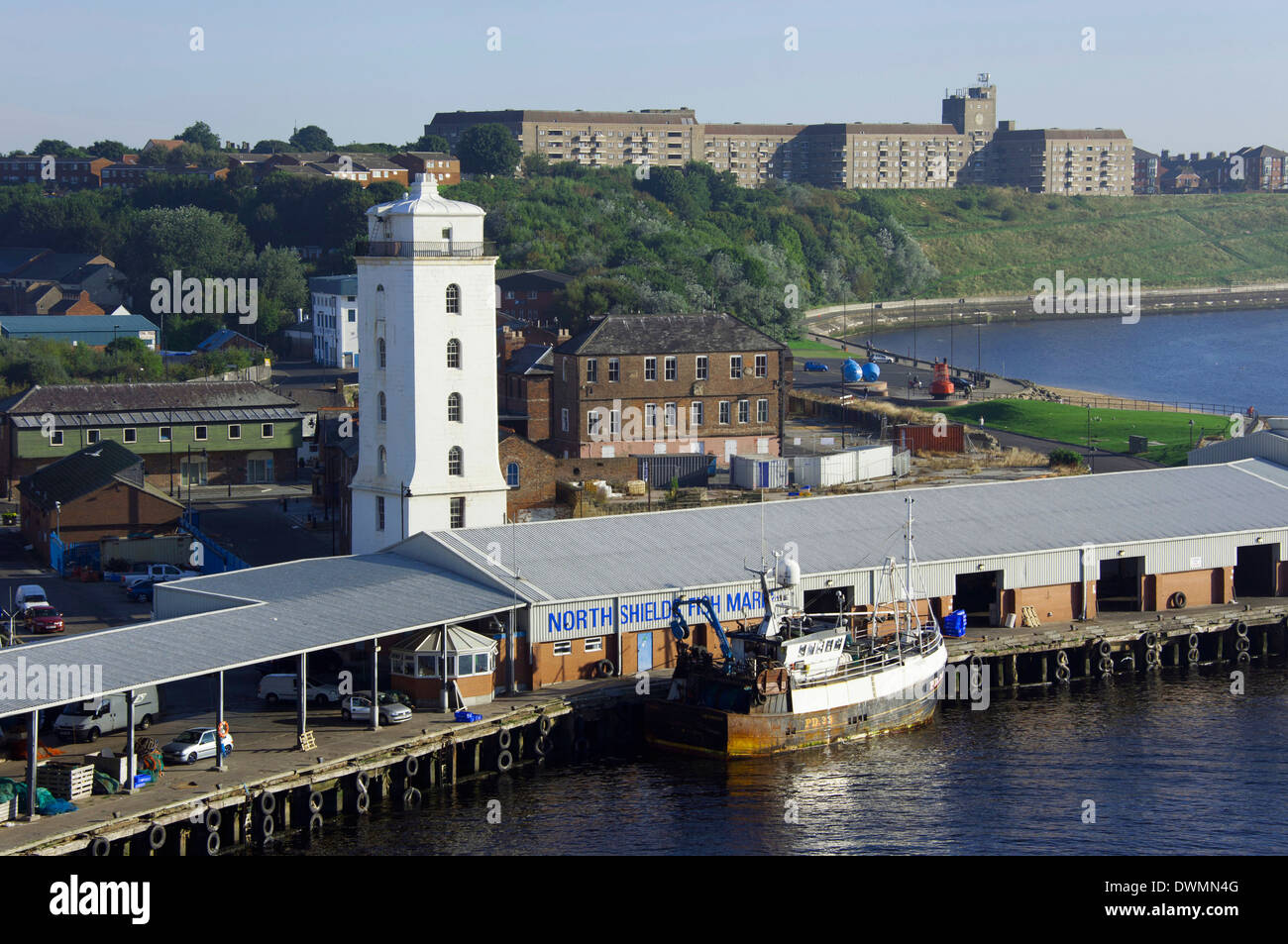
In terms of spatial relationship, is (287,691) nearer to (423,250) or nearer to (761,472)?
(423,250)

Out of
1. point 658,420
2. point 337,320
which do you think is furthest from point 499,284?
point 658,420

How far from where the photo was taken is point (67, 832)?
3991 cm

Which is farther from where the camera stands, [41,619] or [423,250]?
[423,250]

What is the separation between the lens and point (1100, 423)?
113 metres

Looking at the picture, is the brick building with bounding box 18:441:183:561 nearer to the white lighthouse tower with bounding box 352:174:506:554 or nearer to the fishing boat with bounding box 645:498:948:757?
the white lighthouse tower with bounding box 352:174:506:554

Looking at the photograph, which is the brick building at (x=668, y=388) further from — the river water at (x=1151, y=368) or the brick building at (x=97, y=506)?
the river water at (x=1151, y=368)

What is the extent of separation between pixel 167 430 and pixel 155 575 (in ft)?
75.4

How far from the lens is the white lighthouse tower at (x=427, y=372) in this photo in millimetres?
61938

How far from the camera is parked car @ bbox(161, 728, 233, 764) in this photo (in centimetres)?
4562

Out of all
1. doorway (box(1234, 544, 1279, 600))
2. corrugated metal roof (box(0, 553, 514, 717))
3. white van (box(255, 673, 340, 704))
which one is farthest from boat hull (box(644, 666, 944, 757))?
doorway (box(1234, 544, 1279, 600))

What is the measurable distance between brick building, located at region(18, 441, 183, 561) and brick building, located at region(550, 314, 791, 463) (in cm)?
2423

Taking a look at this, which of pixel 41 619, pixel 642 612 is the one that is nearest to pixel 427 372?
pixel 642 612
